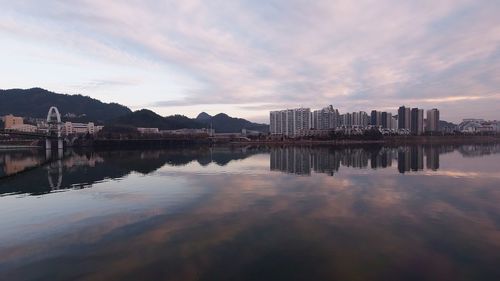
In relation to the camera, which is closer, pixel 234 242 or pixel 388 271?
pixel 388 271

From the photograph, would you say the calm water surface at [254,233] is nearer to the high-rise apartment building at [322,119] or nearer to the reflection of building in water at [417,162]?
the reflection of building in water at [417,162]

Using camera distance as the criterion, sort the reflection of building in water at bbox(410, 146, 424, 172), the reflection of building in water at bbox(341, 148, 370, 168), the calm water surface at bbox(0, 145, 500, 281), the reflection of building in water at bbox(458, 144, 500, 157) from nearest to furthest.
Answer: the calm water surface at bbox(0, 145, 500, 281) < the reflection of building in water at bbox(410, 146, 424, 172) < the reflection of building in water at bbox(341, 148, 370, 168) < the reflection of building in water at bbox(458, 144, 500, 157)

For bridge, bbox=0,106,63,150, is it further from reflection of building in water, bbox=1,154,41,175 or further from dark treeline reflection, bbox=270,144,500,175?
dark treeline reflection, bbox=270,144,500,175

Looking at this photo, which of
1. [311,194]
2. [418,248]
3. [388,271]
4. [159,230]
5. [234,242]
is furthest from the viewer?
[311,194]

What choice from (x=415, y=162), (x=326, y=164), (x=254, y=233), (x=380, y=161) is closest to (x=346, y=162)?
(x=326, y=164)

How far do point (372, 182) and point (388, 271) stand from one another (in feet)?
52.5

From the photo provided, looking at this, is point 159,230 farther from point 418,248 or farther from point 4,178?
point 4,178

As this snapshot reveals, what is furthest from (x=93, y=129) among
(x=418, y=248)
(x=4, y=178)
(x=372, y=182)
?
(x=418, y=248)

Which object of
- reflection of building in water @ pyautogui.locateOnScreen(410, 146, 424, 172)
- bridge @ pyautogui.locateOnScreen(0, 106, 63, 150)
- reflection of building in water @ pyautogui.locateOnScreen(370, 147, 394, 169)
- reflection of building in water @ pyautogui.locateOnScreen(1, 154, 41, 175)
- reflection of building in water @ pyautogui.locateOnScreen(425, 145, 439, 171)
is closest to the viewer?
reflection of building in water @ pyautogui.locateOnScreen(410, 146, 424, 172)

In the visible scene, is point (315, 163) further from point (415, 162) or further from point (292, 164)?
point (415, 162)

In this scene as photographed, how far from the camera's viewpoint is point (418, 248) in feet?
34.1

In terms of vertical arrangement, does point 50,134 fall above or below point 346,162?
above

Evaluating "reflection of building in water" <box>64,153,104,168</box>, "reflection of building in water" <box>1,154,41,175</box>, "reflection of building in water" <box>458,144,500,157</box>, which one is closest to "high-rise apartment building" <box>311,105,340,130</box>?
"reflection of building in water" <box>458,144,500,157</box>

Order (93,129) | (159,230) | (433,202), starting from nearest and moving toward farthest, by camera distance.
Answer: (159,230) < (433,202) < (93,129)
